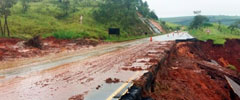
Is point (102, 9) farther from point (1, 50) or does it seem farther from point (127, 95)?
point (127, 95)

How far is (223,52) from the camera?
35719 mm

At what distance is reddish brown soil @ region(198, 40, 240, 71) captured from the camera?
34156mm

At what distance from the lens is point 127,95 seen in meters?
5.70

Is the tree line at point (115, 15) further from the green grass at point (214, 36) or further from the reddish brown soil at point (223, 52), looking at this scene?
the reddish brown soil at point (223, 52)

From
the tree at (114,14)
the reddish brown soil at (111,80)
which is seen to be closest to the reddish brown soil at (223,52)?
the tree at (114,14)

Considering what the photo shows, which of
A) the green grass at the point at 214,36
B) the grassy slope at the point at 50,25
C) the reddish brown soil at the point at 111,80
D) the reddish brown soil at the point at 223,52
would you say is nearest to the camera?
the reddish brown soil at the point at 111,80

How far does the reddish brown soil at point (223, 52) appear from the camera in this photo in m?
34.2

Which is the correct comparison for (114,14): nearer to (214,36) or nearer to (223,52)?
(214,36)

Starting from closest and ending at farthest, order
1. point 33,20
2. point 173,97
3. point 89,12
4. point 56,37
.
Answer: point 173,97
point 56,37
point 33,20
point 89,12

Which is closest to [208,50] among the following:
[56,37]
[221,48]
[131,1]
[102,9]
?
[221,48]

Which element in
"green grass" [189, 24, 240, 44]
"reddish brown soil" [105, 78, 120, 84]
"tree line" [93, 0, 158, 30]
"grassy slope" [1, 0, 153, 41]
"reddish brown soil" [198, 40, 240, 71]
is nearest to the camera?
"reddish brown soil" [105, 78, 120, 84]

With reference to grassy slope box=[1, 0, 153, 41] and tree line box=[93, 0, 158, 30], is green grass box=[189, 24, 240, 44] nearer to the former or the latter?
grassy slope box=[1, 0, 153, 41]

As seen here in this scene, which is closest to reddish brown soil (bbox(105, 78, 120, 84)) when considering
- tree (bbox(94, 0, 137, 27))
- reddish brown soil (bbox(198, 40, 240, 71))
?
reddish brown soil (bbox(198, 40, 240, 71))

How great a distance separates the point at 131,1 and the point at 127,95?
62.5 meters
